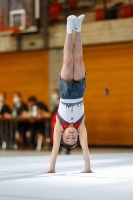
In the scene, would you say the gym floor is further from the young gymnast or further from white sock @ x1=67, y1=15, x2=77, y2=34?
white sock @ x1=67, y1=15, x2=77, y2=34

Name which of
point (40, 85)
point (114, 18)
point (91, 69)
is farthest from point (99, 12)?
point (40, 85)

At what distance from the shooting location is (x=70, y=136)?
7.54 meters

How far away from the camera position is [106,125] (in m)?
17.3

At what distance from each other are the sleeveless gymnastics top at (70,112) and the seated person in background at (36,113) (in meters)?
7.81

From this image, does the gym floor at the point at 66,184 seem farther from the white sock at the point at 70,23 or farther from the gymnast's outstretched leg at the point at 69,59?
the white sock at the point at 70,23

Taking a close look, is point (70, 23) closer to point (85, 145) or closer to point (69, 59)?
point (69, 59)

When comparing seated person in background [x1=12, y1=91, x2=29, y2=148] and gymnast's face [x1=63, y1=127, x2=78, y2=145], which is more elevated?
gymnast's face [x1=63, y1=127, x2=78, y2=145]

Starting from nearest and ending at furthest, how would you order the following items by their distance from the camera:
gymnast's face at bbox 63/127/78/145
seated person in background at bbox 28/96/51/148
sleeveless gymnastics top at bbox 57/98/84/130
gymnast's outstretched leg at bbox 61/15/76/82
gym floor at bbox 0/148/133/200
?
gym floor at bbox 0/148/133/200 → gymnast's face at bbox 63/127/78/145 → sleeveless gymnastics top at bbox 57/98/84/130 → gymnast's outstretched leg at bbox 61/15/76/82 → seated person in background at bbox 28/96/51/148

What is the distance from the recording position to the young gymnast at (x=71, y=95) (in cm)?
775

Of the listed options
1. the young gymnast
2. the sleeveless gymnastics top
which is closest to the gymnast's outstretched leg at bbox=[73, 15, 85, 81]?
the young gymnast

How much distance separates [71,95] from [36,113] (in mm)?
8053

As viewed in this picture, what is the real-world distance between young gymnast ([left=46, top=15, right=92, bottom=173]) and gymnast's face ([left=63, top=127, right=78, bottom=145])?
0.06m

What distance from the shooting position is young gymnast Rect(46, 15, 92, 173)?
7.75 m

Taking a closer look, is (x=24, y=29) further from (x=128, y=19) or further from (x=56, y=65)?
(x=128, y=19)
